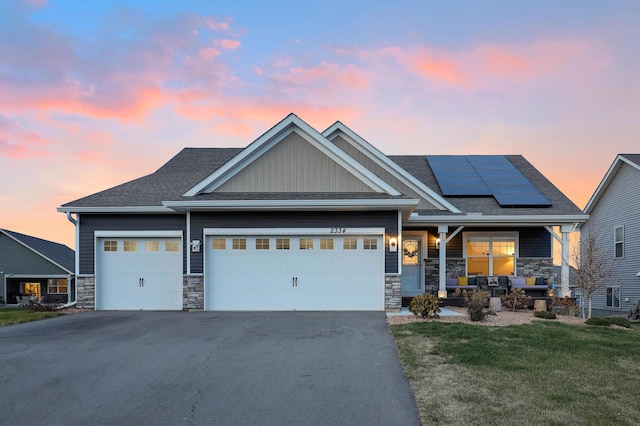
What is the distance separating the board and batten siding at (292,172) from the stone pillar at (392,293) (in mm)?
3020

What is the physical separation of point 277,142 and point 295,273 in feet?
13.3

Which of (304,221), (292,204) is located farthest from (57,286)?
(292,204)

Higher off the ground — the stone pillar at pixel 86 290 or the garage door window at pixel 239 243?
the garage door window at pixel 239 243

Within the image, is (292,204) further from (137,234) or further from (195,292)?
(137,234)

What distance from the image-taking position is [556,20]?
49.0ft

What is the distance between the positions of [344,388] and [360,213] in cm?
768

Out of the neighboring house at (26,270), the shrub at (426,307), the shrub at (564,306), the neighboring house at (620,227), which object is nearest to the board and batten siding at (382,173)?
the shrub at (564,306)

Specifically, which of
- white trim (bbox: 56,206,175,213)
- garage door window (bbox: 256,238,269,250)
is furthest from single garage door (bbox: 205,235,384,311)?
white trim (bbox: 56,206,175,213)

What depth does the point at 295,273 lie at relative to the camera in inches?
525

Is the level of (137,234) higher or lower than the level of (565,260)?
higher

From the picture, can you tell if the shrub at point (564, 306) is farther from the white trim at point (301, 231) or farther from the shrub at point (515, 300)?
the white trim at point (301, 231)

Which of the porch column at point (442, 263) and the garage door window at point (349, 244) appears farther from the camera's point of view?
the porch column at point (442, 263)

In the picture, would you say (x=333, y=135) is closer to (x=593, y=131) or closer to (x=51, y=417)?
(x=593, y=131)

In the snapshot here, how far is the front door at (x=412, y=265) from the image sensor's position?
56.0ft
